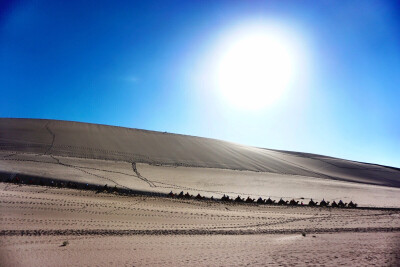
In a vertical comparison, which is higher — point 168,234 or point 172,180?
point 172,180

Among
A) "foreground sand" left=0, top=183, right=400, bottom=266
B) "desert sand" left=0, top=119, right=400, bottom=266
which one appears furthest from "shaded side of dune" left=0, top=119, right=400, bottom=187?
"foreground sand" left=0, top=183, right=400, bottom=266

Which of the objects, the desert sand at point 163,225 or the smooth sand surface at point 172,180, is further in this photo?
the smooth sand surface at point 172,180

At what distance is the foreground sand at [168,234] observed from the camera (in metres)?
4.75

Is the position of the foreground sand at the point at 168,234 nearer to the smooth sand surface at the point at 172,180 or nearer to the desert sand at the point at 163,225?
the desert sand at the point at 163,225

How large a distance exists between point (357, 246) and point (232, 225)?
320cm

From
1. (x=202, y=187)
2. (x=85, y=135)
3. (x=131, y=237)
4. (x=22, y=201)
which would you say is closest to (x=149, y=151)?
(x=85, y=135)

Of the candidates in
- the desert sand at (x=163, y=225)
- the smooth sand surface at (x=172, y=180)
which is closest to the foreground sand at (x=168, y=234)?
the desert sand at (x=163, y=225)

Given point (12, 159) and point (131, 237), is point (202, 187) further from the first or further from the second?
point (12, 159)

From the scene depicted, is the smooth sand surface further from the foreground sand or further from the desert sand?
the foreground sand

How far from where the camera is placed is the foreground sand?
4.75m

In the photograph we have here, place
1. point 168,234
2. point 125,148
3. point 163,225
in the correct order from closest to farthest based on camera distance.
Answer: point 168,234 → point 163,225 → point 125,148

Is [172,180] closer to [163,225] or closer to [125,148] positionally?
[163,225]

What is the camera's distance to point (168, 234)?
20.7 ft

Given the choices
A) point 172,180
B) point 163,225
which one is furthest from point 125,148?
point 163,225
